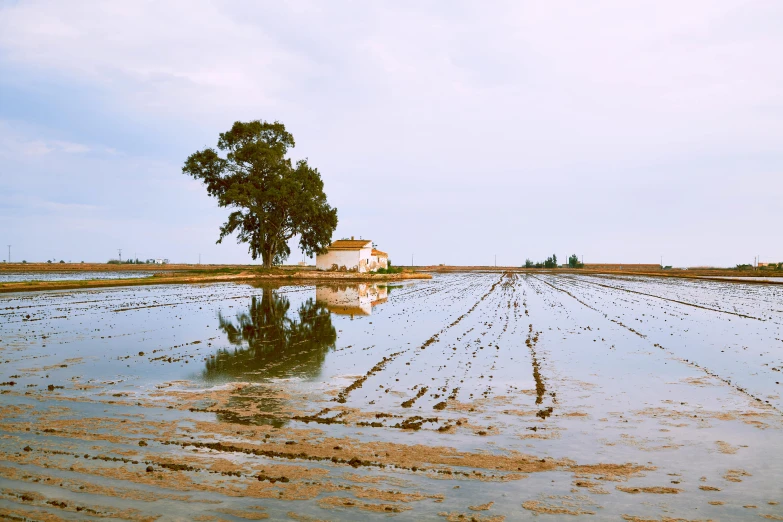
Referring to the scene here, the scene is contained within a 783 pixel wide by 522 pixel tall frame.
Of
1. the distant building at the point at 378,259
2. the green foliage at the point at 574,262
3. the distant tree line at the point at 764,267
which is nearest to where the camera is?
the distant building at the point at 378,259

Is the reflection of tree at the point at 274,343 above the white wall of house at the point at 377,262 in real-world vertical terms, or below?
below

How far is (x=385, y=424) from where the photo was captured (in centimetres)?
928

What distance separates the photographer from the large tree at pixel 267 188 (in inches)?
2549

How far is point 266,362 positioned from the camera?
580 inches

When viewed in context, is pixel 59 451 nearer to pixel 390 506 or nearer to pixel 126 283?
pixel 390 506

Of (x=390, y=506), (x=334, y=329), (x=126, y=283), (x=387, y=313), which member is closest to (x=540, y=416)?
(x=390, y=506)

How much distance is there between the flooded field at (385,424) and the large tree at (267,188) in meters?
45.2

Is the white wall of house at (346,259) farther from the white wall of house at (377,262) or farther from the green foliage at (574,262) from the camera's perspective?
the green foliage at (574,262)

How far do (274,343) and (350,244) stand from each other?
55.7 meters

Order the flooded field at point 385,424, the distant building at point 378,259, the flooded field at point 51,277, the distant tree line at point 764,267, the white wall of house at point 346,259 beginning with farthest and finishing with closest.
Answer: the distant tree line at point 764,267 → the distant building at point 378,259 → the white wall of house at point 346,259 → the flooded field at point 51,277 → the flooded field at point 385,424

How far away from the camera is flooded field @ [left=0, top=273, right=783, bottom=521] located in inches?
247

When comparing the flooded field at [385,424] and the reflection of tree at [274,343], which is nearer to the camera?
→ the flooded field at [385,424]

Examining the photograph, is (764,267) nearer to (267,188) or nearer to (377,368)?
(267,188)

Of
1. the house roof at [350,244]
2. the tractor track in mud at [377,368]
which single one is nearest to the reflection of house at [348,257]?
the house roof at [350,244]
